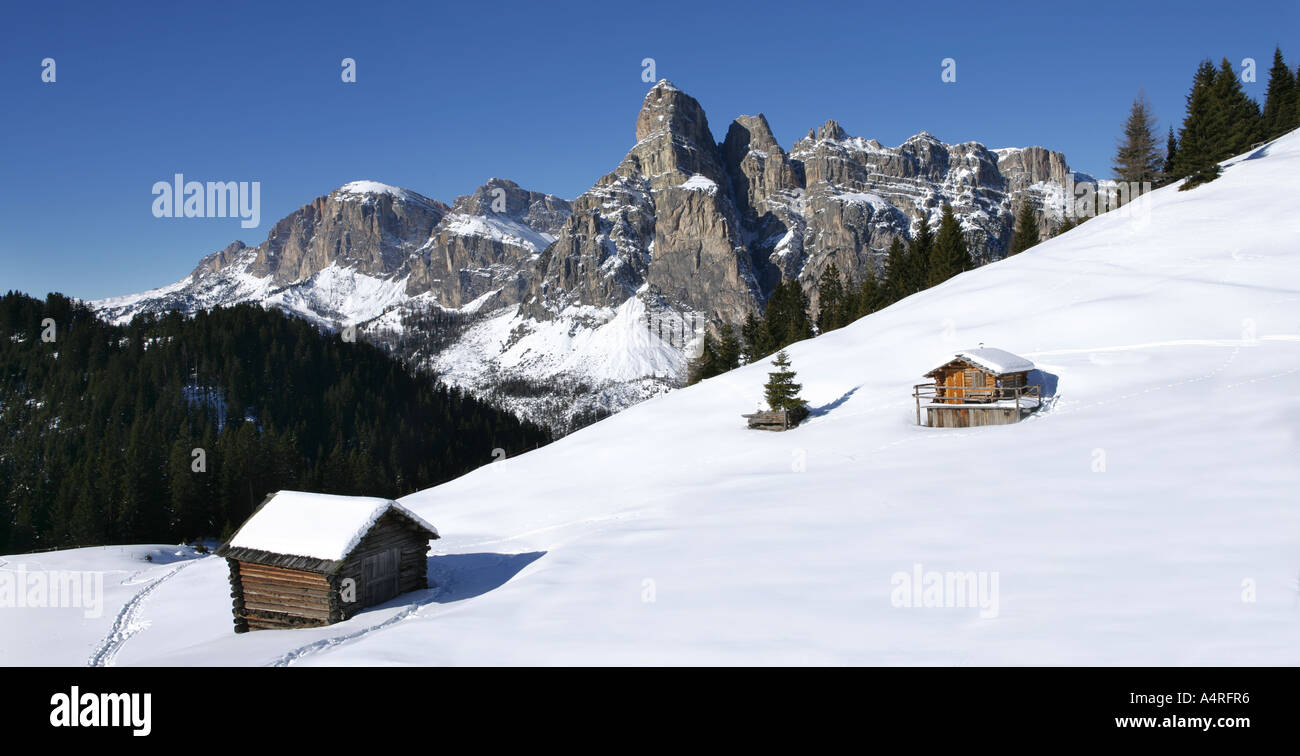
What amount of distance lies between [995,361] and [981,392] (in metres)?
1.55

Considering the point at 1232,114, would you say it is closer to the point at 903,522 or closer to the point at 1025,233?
the point at 1025,233

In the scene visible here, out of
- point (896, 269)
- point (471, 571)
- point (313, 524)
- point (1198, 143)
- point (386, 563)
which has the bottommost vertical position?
point (471, 571)

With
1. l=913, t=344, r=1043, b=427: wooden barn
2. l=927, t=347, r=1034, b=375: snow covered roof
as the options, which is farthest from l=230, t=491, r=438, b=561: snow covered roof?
l=927, t=347, r=1034, b=375: snow covered roof

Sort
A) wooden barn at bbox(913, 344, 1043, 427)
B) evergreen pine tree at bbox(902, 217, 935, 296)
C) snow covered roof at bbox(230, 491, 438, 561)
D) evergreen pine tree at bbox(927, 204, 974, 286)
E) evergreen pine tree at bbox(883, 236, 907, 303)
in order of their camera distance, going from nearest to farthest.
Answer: snow covered roof at bbox(230, 491, 438, 561), wooden barn at bbox(913, 344, 1043, 427), evergreen pine tree at bbox(927, 204, 974, 286), evergreen pine tree at bbox(902, 217, 935, 296), evergreen pine tree at bbox(883, 236, 907, 303)

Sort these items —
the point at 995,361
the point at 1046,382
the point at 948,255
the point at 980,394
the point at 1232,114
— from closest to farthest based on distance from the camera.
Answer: the point at 995,361, the point at 980,394, the point at 1046,382, the point at 1232,114, the point at 948,255

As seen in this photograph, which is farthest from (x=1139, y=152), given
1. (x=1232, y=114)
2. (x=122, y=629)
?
(x=122, y=629)

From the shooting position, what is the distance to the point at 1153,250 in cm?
5050

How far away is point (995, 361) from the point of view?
32.1 metres

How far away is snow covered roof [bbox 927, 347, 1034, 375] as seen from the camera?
31.6 meters

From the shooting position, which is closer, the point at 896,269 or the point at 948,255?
the point at 948,255

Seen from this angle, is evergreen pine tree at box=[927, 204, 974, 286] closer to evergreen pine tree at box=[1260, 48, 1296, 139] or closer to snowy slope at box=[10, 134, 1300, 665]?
snowy slope at box=[10, 134, 1300, 665]

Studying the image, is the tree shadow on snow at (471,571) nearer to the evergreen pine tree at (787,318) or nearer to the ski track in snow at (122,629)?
the ski track in snow at (122,629)

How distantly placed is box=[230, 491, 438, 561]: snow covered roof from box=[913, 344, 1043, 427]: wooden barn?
2354 centimetres
